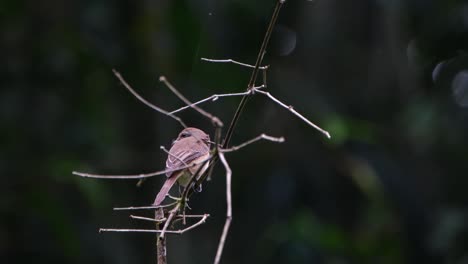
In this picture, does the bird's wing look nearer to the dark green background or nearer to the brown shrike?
the brown shrike

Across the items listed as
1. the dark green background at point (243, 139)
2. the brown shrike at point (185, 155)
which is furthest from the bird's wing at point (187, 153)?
the dark green background at point (243, 139)

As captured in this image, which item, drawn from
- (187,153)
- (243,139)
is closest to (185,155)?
(187,153)

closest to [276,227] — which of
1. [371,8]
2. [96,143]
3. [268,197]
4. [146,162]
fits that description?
[268,197]

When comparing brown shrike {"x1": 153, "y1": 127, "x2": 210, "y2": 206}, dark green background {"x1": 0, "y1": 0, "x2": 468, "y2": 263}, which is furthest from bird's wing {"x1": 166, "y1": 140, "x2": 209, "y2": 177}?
dark green background {"x1": 0, "y1": 0, "x2": 468, "y2": 263}

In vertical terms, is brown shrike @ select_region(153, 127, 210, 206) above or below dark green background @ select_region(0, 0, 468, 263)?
above

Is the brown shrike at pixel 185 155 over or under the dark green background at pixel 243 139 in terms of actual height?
over

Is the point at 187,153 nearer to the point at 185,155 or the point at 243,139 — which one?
the point at 185,155

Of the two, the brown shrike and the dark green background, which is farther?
the dark green background

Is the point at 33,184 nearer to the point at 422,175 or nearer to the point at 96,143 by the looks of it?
the point at 96,143

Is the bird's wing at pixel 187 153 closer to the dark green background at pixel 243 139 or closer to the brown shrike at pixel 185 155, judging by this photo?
the brown shrike at pixel 185 155

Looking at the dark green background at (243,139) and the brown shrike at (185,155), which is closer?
the brown shrike at (185,155)
